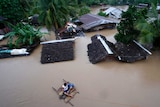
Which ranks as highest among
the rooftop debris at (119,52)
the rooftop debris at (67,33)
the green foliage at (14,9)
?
the green foliage at (14,9)

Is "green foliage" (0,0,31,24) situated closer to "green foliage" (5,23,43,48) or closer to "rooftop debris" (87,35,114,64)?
"green foliage" (5,23,43,48)

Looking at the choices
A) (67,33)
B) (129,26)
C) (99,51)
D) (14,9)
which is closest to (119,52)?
(99,51)

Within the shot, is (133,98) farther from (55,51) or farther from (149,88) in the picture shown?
(55,51)

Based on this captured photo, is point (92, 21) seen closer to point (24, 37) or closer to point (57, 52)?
point (57, 52)

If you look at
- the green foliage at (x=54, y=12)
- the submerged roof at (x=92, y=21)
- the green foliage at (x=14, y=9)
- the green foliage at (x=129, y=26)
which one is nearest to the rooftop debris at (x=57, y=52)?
the green foliage at (x=54, y=12)

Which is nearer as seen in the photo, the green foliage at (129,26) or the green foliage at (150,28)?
the green foliage at (150,28)

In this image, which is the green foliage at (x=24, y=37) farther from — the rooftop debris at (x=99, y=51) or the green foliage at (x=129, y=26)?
the green foliage at (x=129, y=26)

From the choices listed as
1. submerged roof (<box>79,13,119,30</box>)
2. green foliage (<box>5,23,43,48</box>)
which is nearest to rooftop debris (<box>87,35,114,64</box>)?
submerged roof (<box>79,13,119,30</box>)
